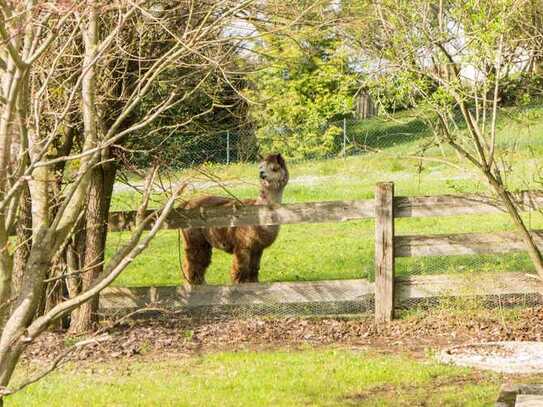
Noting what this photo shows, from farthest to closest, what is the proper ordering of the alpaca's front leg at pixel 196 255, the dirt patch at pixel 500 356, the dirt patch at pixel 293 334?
the alpaca's front leg at pixel 196 255
the dirt patch at pixel 293 334
the dirt patch at pixel 500 356

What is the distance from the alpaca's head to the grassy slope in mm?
558

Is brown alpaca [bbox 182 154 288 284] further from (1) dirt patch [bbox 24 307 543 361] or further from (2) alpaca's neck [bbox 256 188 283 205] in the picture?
(1) dirt patch [bbox 24 307 543 361]

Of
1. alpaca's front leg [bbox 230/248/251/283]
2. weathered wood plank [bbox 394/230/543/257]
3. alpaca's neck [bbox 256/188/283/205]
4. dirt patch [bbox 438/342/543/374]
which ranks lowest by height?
dirt patch [bbox 438/342/543/374]

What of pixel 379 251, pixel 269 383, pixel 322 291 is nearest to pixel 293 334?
pixel 322 291

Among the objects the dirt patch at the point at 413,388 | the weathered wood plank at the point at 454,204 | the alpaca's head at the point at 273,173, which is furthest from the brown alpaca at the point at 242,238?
the dirt patch at the point at 413,388

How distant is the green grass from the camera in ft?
23.1

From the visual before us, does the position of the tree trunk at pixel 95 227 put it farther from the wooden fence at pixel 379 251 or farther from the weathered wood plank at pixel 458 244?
the weathered wood plank at pixel 458 244

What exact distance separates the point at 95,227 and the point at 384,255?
2.85 meters

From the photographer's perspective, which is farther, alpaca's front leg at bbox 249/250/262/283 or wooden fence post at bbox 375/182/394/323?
alpaca's front leg at bbox 249/250/262/283

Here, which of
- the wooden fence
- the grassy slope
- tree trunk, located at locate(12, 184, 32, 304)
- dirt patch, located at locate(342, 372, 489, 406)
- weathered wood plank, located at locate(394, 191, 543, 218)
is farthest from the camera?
the grassy slope

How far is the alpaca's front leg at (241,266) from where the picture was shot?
1099 centimetres

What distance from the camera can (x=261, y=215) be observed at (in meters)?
9.73

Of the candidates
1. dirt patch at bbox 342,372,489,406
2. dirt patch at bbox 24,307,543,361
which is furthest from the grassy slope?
dirt patch at bbox 342,372,489,406

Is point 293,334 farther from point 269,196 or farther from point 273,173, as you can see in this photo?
point 273,173
